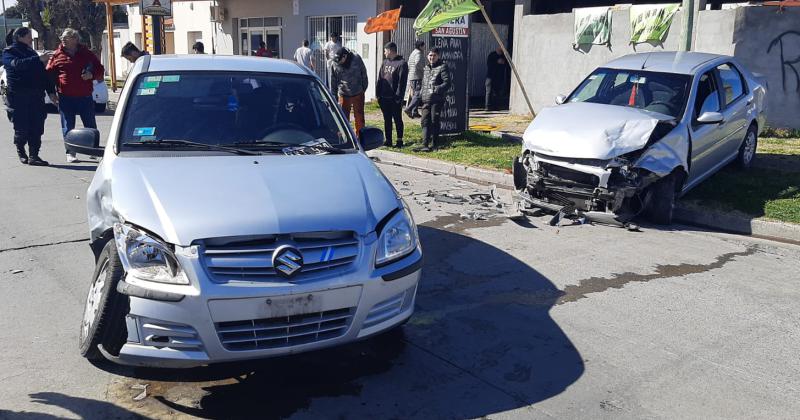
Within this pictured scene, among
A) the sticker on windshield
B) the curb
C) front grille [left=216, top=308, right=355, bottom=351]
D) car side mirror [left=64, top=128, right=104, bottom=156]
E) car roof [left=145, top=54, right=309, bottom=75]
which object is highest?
car roof [left=145, top=54, right=309, bottom=75]

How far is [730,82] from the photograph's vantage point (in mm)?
9078

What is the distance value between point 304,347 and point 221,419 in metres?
0.57

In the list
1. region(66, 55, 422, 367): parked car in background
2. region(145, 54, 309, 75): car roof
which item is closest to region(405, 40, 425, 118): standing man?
region(145, 54, 309, 75): car roof

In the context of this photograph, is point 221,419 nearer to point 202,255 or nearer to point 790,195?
point 202,255

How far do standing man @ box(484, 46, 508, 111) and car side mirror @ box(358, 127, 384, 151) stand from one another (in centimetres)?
1296

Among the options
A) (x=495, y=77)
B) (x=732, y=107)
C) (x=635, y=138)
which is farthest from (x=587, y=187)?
(x=495, y=77)

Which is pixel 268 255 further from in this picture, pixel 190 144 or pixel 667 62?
pixel 667 62

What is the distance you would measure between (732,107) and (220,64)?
Result: 6.65m

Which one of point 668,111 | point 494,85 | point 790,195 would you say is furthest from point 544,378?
point 494,85

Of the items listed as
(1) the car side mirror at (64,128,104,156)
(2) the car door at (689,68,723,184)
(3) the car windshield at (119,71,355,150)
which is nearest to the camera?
(3) the car windshield at (119,71,355,150)

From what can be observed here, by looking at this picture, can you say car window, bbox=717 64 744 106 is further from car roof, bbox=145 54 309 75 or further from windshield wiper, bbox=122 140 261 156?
windshield wiper, bbox=122 140 261 156

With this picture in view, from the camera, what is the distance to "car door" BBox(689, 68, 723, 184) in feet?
26.2

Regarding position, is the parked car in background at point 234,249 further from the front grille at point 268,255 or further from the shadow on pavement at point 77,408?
the shadow on pavement at point 77,408

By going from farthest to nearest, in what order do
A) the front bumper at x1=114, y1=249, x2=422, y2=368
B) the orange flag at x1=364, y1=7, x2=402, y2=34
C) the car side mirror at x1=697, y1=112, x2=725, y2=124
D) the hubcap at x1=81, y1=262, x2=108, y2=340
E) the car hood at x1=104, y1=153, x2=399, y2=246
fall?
the orange flag at x1=364, y1=7, x2=402, y2=34 → the car side mirror at x1=697, y1=112, x2=725, y2=124 → the hubcap at x1=81, y1=262, x2=108, y2=340 → the car hood at x1=104, y1=153, x2=399, y2=246 → the front bumper at x1=114, y1=249, x2=422, y2=368
